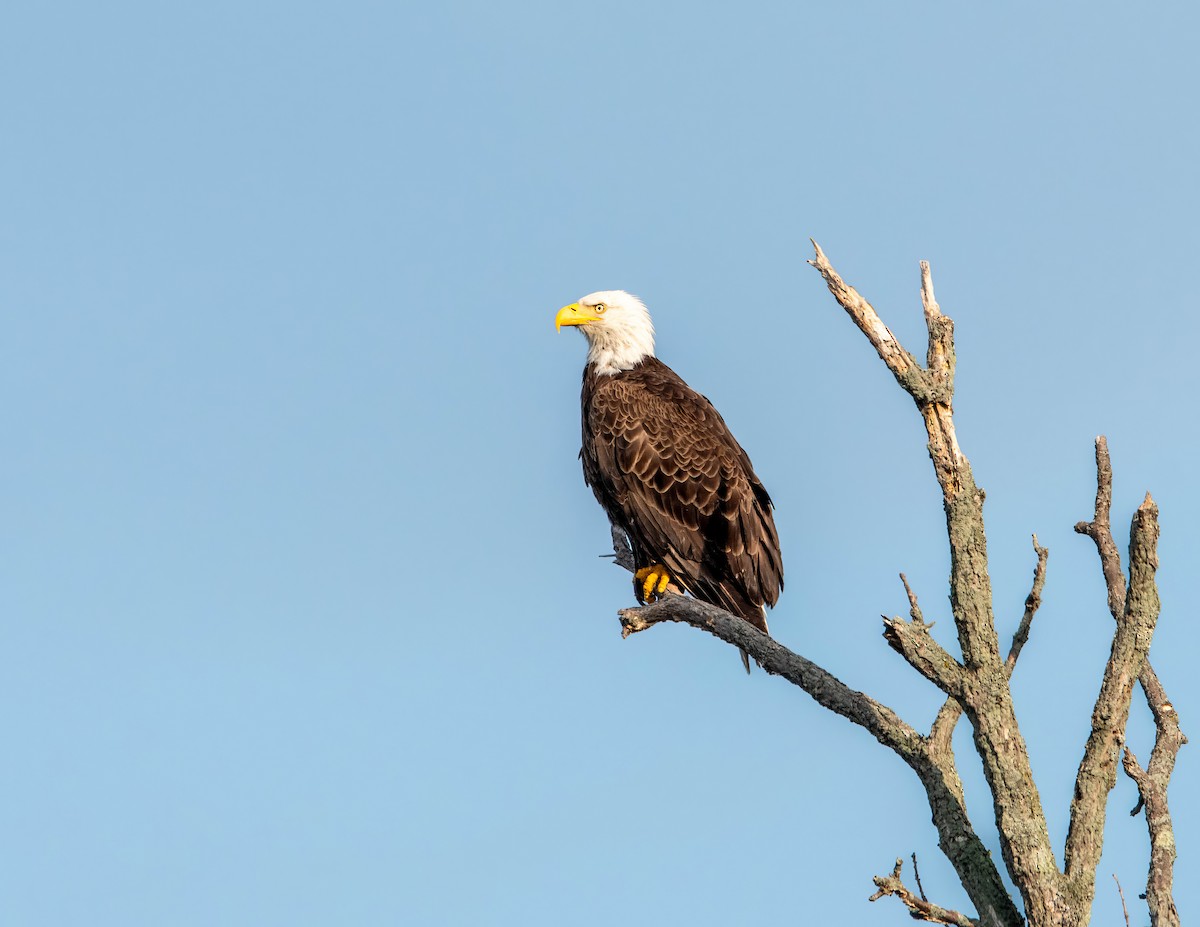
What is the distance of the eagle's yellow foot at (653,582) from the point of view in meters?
9.88

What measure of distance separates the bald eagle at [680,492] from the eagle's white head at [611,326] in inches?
13.7

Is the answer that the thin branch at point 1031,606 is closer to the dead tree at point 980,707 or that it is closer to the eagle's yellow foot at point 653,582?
the dead tree at point 980,707

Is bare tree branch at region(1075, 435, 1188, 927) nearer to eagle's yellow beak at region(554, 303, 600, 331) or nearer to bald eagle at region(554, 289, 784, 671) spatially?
bald eagle at region(554, 289, 784, 671)

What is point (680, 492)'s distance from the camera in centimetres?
968

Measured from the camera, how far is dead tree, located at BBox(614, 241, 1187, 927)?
597 centimetres

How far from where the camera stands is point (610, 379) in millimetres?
10445

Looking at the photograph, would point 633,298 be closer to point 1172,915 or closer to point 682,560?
point 682,560

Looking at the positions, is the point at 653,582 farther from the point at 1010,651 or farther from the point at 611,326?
the point at 1010,651

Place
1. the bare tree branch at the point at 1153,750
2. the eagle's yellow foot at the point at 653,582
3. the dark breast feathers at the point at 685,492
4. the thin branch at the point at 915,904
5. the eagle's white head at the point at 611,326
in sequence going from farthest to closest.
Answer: the eagle's white head at the point at 611,326 → the eagle's yellow foot at the point at 653,582 → the dark breast feathers at the point at 685,492 → the bare tree branch at the point at 1153,750 → the thin branch at the point at 915,904

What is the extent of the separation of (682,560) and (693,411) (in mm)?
1192

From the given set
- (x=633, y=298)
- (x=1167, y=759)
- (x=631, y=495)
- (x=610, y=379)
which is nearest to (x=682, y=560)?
(x=631, y=495)

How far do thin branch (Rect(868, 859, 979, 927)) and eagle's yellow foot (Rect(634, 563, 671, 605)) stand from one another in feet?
13.9

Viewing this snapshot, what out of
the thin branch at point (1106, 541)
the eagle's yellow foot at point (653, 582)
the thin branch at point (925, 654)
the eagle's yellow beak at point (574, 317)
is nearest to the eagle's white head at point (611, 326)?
the eagle's yellow beak at point (574, 317)

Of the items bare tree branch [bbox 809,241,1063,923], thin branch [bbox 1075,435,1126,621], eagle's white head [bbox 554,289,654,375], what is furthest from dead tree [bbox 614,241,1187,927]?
eagle's white head [bbox 554,289,654,375]
